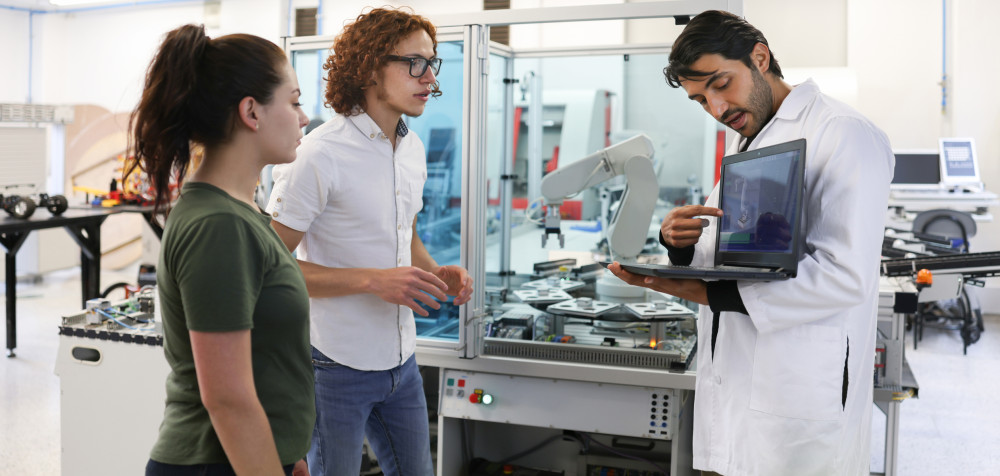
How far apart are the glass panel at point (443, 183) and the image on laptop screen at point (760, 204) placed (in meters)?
1.14

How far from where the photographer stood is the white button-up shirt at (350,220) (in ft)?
5.31

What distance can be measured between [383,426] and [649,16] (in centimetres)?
130

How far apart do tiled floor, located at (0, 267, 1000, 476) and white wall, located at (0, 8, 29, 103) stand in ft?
12.8

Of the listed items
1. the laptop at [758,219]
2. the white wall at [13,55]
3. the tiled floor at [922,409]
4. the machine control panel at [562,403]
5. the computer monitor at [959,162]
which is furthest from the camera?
the white wall at [13,55]

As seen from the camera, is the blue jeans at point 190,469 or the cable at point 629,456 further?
the cable at point 629,456

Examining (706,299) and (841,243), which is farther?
(706,299)

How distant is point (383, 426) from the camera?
1768mm

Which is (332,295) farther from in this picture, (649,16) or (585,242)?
(585,242)

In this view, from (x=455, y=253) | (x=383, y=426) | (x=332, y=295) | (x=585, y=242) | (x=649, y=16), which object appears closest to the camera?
(x=332, y=295)

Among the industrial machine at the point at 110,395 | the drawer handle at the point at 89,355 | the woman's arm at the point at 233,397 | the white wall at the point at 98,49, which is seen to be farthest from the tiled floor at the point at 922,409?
the white wall at the point at 98,49

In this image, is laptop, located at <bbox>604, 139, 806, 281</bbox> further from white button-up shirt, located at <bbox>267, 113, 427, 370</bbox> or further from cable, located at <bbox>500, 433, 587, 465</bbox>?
cable, located at <bbox>500, 433, 587, 465</bbox>

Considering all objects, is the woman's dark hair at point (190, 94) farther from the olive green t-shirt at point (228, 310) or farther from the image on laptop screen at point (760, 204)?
the image on laptop screen at point (760, 204)

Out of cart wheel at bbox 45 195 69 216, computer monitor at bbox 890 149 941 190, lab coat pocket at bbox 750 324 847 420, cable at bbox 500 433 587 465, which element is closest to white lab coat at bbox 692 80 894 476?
lab coat pocket at bbox 750 324 847 420

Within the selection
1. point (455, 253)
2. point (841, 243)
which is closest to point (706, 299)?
point (841, 243)
